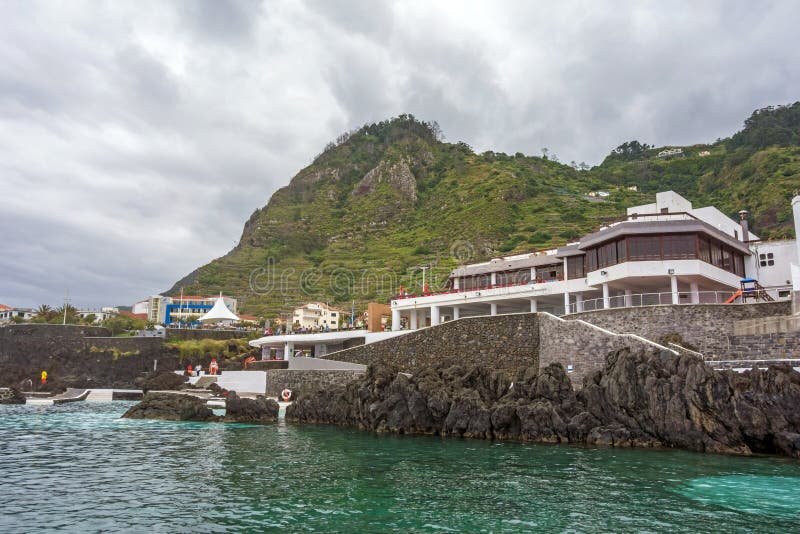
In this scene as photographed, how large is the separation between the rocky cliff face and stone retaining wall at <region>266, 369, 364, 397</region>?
6.27 metres

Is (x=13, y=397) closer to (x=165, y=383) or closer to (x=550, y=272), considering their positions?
(x=165, y=383)

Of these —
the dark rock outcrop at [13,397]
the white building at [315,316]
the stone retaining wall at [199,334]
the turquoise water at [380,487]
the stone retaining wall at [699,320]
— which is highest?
the white building at [315,316]

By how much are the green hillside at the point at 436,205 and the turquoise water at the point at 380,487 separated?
187 feet

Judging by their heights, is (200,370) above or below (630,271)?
below

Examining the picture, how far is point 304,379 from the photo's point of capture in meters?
41.2

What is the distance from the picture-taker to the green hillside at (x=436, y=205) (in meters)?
95.4

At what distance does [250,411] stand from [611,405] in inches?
853

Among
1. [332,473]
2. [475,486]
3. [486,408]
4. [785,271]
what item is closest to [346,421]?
[486,408]

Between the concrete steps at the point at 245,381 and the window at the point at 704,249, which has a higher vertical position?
the window at the point at 704,249

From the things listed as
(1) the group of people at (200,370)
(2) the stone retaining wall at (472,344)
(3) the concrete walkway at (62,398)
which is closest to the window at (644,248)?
(2) the stone retaining wall at (472,344)

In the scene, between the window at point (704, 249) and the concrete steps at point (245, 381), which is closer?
the window at point (704, 249)

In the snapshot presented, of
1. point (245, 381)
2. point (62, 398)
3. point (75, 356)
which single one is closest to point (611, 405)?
point (245, 381)

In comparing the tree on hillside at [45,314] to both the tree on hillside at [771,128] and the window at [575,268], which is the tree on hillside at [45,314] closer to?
the window at [575,268]

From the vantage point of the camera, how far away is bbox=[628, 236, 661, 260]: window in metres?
33.9
